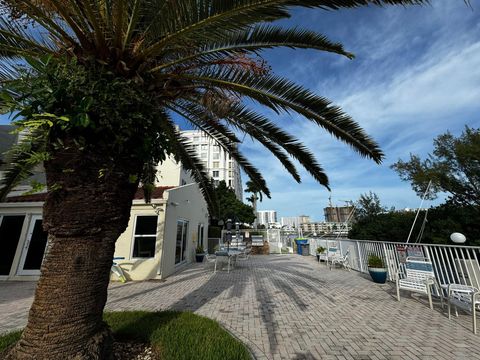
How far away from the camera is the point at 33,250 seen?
911 cm

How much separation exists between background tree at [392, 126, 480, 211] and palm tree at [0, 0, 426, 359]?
16.3 m

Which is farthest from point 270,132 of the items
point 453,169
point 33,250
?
point 453,169

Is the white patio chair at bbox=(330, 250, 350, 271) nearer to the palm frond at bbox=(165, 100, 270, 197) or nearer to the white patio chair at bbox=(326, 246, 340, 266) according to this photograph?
the white patio chair at bbox=(326, 246, 340, 266)

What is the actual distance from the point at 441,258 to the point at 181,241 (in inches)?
403

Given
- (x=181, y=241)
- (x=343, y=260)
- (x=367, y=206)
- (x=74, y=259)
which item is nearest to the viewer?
(x=74, y=259)

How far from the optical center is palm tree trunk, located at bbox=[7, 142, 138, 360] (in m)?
2.32

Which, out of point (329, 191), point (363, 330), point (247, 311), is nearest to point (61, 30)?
point (329, 191)

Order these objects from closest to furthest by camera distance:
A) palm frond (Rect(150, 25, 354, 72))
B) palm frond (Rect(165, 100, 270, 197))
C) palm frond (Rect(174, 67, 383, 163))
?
palm frond (Rect(150, 25, 354, 72)) → palm frond (Rect(174, 67, 383, 163)) → palm frond (Rect(165, 100, 270, 197))

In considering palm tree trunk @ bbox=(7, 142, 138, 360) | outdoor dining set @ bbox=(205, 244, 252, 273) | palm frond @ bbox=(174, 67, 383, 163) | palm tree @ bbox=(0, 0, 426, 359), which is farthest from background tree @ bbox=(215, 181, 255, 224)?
palm tree trunk @ bbox=(7, 142, 138, 360)

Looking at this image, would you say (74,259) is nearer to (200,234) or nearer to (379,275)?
(379,275)

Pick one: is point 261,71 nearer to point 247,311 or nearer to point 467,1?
point 467,1

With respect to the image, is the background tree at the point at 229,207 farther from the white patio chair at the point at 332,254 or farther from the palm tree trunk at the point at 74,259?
the palm tree trunk at the point at 74,259

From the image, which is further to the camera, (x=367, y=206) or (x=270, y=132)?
(x=367, y=206)

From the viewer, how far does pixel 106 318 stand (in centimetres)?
457
